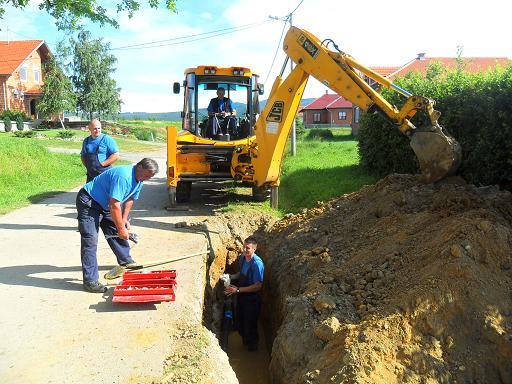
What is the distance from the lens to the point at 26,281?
575cm

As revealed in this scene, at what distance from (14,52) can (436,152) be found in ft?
145

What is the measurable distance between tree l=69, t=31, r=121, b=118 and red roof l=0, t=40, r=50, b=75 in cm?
445

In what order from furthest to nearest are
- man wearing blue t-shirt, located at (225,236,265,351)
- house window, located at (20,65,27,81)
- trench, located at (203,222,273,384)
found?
house window, located at (20,65,27,81), man wearing blue t-shirt, located at (225,236,265,351), trench, located at (203,222,273,384)

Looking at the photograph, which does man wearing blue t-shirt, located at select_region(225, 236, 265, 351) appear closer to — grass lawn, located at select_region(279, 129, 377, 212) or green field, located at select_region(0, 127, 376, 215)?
green field, located at select_region(0, 127, 376, 215)

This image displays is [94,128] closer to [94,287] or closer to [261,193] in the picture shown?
[94,287]

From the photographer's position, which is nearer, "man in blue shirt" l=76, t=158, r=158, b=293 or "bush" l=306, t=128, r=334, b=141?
"man in blue shirt" l=76, t=158, r=158, b=293

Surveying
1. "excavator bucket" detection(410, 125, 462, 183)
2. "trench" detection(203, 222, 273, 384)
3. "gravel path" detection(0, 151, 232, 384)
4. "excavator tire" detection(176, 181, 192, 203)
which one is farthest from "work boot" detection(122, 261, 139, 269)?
"excavator tire" detection(176, 181, 192, 203)

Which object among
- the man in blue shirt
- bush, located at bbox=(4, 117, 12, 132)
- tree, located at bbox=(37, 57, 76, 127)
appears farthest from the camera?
tree, located at bbox=(37, 57, 76, 127)

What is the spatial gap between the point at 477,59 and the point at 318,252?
38214 millimetres

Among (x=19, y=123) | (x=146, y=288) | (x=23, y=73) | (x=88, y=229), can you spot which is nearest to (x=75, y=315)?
(x=146, y=288)

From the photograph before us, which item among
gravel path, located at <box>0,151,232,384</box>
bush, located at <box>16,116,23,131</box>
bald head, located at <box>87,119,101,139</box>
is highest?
bush, located at <box>16,116,23,131</box>

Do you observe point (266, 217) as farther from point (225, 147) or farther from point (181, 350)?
point (181, 350)

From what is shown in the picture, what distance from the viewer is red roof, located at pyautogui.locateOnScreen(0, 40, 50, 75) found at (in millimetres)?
Result: 39250

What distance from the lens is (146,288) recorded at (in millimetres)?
5094
